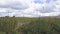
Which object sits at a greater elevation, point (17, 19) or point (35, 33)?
point (17, 19)

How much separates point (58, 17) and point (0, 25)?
3.03 metres

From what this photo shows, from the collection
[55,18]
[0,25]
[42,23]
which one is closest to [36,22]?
[42,23]

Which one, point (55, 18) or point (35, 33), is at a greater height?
point (55, 18)

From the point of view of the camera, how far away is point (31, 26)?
9.17 meters

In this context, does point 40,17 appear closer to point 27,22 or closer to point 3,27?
point 27,22

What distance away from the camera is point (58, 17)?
10.0 metres

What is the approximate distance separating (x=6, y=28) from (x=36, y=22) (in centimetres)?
155

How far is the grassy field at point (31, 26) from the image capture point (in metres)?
9.17

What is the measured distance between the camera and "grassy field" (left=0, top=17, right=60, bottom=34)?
30.1 feet

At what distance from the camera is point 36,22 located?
941 centimetres

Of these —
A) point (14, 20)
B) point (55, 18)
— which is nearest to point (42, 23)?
point (55, 18)

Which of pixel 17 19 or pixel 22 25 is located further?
pixel 17 19

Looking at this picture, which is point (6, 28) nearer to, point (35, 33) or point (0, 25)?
point (0, 25)

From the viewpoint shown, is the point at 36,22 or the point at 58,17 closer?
the point at 36,22
